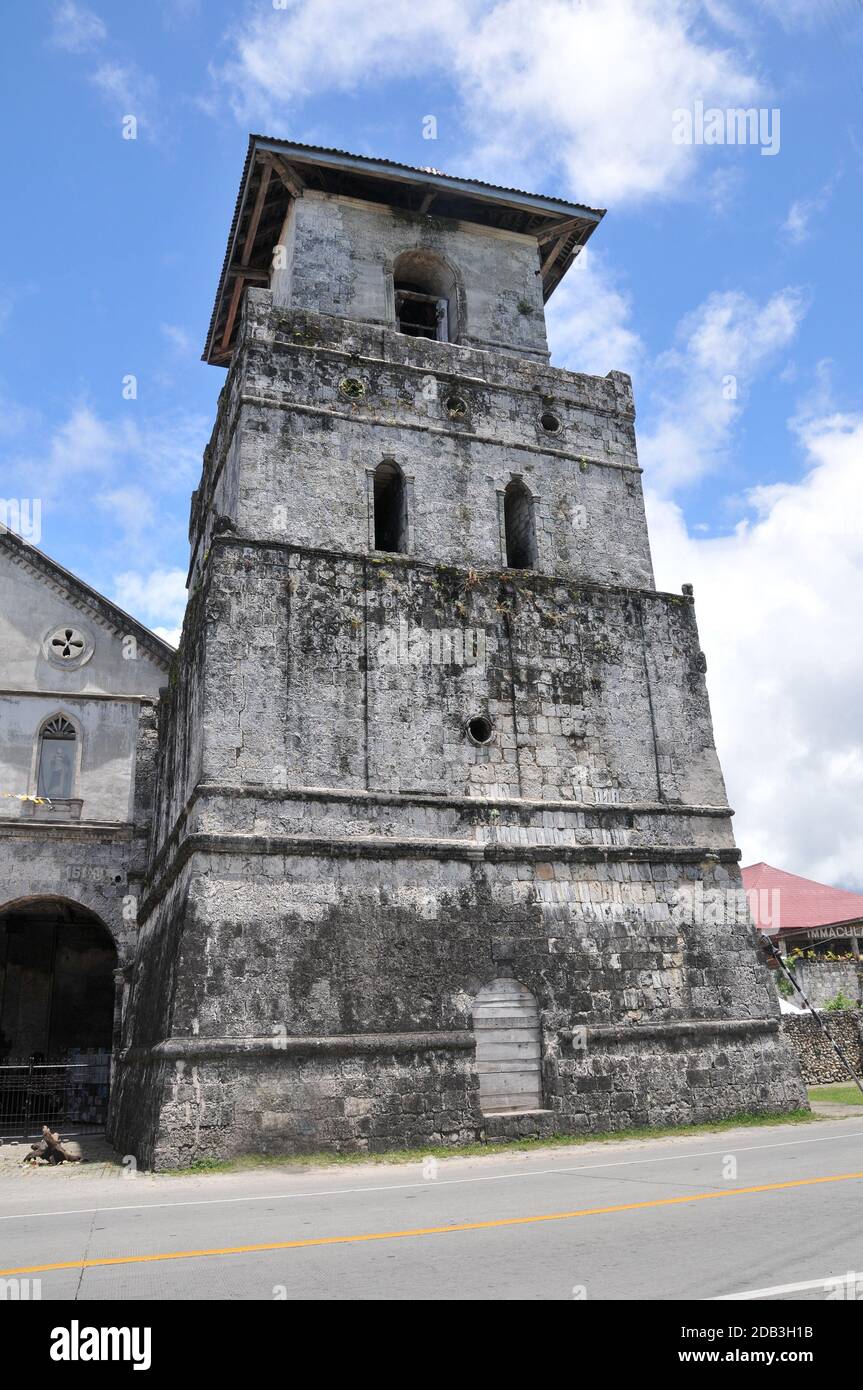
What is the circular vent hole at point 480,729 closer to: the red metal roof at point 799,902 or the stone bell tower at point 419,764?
the stone bell tower at point 419,764

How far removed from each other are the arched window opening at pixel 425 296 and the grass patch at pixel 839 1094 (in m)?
14.7

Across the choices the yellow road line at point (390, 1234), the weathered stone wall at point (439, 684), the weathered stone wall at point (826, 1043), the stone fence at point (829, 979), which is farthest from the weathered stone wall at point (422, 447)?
the stone fence at point (829, 979)

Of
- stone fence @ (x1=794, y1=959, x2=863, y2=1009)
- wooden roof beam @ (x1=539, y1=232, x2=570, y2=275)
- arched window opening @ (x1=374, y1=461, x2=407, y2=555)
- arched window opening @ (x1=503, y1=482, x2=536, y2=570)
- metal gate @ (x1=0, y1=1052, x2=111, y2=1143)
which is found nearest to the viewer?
arched window opening @ (x1=374, y1=461, x2=407, y2=555)

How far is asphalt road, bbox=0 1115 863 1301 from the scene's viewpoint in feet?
17.1

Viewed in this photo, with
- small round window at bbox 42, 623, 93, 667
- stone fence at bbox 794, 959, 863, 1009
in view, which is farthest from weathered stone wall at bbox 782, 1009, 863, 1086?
small round window at bbox 42, 623, 93, 667

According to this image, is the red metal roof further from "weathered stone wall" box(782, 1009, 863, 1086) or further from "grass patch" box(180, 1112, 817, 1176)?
"grass patch" box(180, 1112, 817, 1176)

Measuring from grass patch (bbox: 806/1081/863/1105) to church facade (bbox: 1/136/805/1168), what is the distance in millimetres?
4443

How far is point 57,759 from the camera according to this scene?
21.2 metres

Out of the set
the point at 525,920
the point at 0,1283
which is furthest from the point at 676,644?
the point at 0,1283

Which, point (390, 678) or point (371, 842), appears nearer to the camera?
point (371, 842)

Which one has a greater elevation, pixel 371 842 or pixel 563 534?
pixel 563 534

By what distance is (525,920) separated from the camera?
13.9 m
